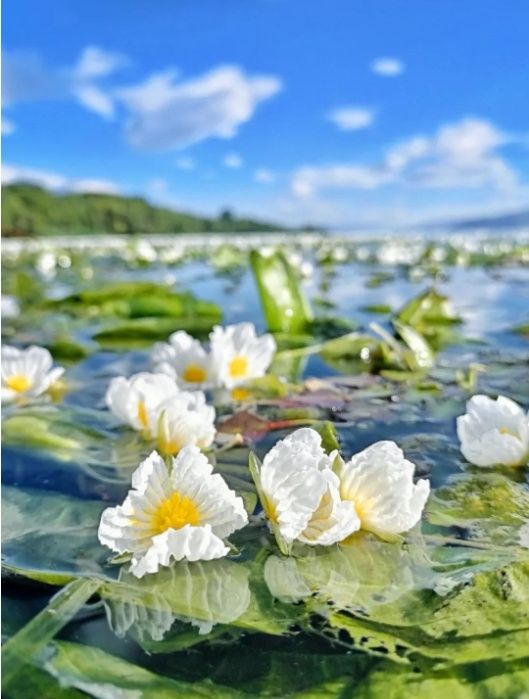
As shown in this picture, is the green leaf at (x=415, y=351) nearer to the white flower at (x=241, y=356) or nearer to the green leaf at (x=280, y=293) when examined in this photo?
the white flower at (x=241, y=356)

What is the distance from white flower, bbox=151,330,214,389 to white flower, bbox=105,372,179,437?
0.20 meters

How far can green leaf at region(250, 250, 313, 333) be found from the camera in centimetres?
168

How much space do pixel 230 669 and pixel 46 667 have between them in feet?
0.39

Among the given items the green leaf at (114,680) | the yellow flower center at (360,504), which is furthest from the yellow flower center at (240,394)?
the green leaf at (114,680)

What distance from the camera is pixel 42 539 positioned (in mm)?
698

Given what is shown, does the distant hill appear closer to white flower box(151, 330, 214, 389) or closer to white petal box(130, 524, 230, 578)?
white flower box(151, 330, 214, 389)

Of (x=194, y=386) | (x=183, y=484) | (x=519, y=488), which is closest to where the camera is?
(x=183, y=484)

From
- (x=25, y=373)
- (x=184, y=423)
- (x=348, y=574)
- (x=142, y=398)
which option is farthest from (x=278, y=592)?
(x=25, y=373)

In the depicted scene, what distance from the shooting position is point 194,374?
119 centimetres

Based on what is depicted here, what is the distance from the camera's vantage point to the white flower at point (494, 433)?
78 centimetres

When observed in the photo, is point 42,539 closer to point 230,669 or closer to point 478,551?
point 230,669

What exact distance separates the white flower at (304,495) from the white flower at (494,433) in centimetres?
23

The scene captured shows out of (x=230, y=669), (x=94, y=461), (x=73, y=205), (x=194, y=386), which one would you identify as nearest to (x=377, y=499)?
(x=230, y=669)

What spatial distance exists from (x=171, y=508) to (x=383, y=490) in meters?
0.18
